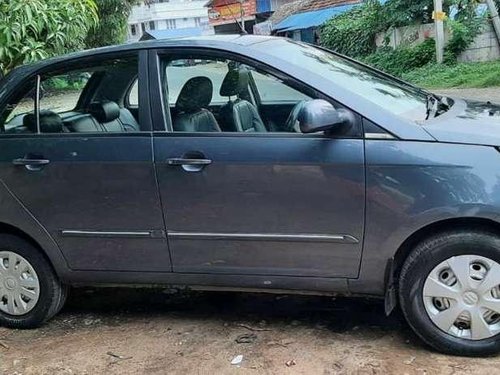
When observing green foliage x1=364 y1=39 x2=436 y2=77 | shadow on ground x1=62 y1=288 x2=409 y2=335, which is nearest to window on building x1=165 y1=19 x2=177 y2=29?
green foliage x1=364 y1=39 x2=436 y2=77

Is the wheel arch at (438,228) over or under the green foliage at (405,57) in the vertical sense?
over

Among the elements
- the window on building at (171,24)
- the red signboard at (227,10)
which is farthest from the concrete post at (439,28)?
the window on building at (171,24)

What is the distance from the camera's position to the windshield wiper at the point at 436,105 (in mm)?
3511

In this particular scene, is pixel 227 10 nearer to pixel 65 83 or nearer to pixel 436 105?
pixel 65 83

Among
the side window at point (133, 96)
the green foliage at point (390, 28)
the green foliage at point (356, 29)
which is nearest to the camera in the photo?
the side window at point (133, 96)

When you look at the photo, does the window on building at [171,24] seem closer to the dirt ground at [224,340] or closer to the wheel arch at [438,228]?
the dirt ground at [224,340]

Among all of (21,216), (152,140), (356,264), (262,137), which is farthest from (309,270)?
(21,216)

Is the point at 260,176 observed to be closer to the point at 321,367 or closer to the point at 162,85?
the point at 162,85

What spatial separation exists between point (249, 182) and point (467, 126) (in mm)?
1137

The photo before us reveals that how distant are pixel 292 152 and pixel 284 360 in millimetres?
1082

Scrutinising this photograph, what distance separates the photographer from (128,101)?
3.87 meters

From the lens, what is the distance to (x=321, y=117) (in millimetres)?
3084

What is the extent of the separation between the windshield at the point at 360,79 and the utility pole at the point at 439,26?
14031 millimetres

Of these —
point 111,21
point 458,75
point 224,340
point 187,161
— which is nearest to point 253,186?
point 187,161
